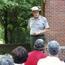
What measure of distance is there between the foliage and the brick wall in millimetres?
3417

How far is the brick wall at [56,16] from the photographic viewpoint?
500 inches

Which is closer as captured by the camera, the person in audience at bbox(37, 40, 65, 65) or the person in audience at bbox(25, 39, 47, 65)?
the person in audience at bbox(37, 40, 65, 65)

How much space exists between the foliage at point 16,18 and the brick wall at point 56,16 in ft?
11.2

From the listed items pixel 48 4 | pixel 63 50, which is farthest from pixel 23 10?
pixel 63 50

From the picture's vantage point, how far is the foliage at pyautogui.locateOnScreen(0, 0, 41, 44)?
1639cm

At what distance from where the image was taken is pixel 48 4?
12711mm

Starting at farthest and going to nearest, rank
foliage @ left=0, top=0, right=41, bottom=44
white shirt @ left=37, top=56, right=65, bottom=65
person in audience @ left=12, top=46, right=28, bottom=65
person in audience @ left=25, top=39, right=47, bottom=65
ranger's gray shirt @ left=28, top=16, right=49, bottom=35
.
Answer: foliage @ left=0, top=0, right=41, bottom=44, ranger's gray shirt @ left=28, top=16, right=49, bottom=35, person in audience @ left=25, top=39, right=47, bottom=65, white shirt @ left=37, top=56, right=65, bottom=65, person in audience @ left=12, top=46, right=28, bottom=65

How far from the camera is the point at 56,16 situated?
1275cm

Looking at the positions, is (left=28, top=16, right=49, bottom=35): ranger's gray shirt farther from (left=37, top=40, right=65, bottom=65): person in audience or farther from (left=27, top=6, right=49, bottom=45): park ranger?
(left=37, top=40, right=65, bottom=65): person in audience

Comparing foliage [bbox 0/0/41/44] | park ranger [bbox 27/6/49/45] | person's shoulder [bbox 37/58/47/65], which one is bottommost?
foliage [bbox 0/0/41/44]

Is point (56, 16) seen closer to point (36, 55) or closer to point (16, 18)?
point (16, 18)

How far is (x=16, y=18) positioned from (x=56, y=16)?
5.22m

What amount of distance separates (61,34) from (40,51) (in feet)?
20.0

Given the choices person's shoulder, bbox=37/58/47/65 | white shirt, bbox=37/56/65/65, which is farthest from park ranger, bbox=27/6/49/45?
white shirt, bbox=37/56/65/65
